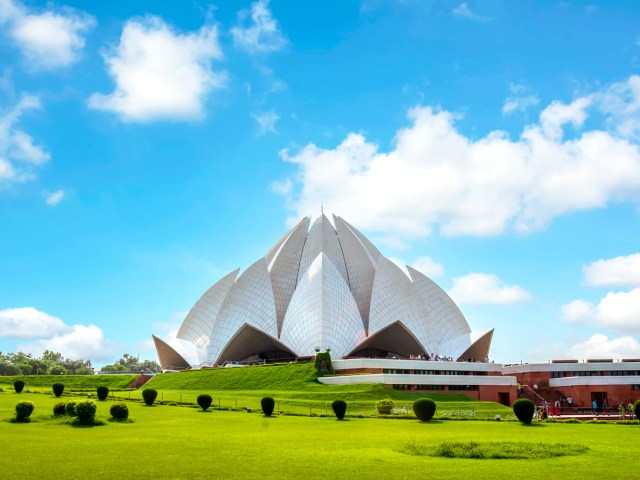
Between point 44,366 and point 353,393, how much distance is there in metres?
56.5

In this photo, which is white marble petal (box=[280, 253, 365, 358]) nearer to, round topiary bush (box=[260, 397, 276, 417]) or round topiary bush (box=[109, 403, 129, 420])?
round topiary bush (box=[260, 397, 276, 417])

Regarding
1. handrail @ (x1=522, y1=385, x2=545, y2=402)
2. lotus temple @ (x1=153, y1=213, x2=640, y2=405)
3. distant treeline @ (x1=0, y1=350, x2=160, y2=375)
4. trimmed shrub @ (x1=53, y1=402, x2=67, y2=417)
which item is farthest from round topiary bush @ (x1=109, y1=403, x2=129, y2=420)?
distant treeline @ (x1=0, y1=350, x2=160, y2=375)

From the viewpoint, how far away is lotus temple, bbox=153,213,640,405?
35.5 m

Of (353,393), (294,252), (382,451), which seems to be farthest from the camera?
(294,252)

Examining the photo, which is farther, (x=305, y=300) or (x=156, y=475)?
(x=305, y=300)

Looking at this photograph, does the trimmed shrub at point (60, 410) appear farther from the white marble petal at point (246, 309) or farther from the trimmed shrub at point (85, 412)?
the white marble petal at point (246, 309)

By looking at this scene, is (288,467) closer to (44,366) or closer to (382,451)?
(382,451)

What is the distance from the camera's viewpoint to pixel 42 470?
411 inches

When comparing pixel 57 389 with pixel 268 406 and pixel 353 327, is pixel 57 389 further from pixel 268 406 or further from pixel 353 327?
pixel 353 327

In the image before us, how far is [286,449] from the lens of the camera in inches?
536

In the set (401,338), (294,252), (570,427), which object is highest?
(294,252)

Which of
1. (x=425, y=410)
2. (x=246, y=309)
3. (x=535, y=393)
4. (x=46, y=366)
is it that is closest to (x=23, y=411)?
(x=425, y=410)

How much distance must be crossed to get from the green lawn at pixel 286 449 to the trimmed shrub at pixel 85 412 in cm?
62

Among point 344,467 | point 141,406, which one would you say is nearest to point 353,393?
point 141,406
